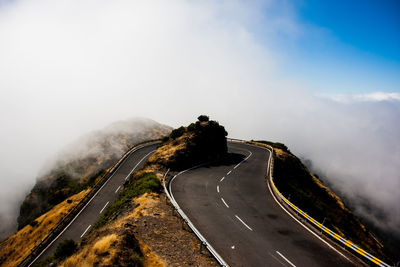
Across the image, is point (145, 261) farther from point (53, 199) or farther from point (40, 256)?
point (53, 199)

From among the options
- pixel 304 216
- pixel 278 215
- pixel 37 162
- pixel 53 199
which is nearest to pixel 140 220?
pixel 278 215

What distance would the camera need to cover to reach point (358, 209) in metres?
123

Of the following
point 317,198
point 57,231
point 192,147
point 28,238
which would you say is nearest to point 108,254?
point 57,231

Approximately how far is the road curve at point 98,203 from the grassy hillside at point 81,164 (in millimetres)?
8015

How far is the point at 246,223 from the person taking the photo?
14.3m

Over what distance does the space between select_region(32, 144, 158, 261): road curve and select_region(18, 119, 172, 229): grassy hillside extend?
802 cm

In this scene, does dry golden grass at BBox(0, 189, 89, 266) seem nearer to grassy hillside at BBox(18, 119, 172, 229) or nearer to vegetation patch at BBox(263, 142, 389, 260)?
grassy hillside at BBox(18, 119, 172, 229)

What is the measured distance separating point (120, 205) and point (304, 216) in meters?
15.7

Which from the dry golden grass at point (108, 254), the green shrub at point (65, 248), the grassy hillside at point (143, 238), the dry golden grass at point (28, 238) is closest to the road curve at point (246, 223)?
the grassy hillside at point (143, 238)

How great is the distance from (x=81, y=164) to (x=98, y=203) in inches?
1300

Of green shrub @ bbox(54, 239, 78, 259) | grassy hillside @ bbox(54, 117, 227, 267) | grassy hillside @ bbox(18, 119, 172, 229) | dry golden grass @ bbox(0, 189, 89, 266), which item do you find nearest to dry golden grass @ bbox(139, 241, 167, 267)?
grassy hillside @ bbox(54, 117, 227, 267)

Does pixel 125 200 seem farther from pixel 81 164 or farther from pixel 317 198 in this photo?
pixel 81 164

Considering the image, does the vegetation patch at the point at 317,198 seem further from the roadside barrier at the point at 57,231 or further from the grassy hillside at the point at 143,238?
the roadside barrier at the point at 57,231

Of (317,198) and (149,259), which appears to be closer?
(149,259)
